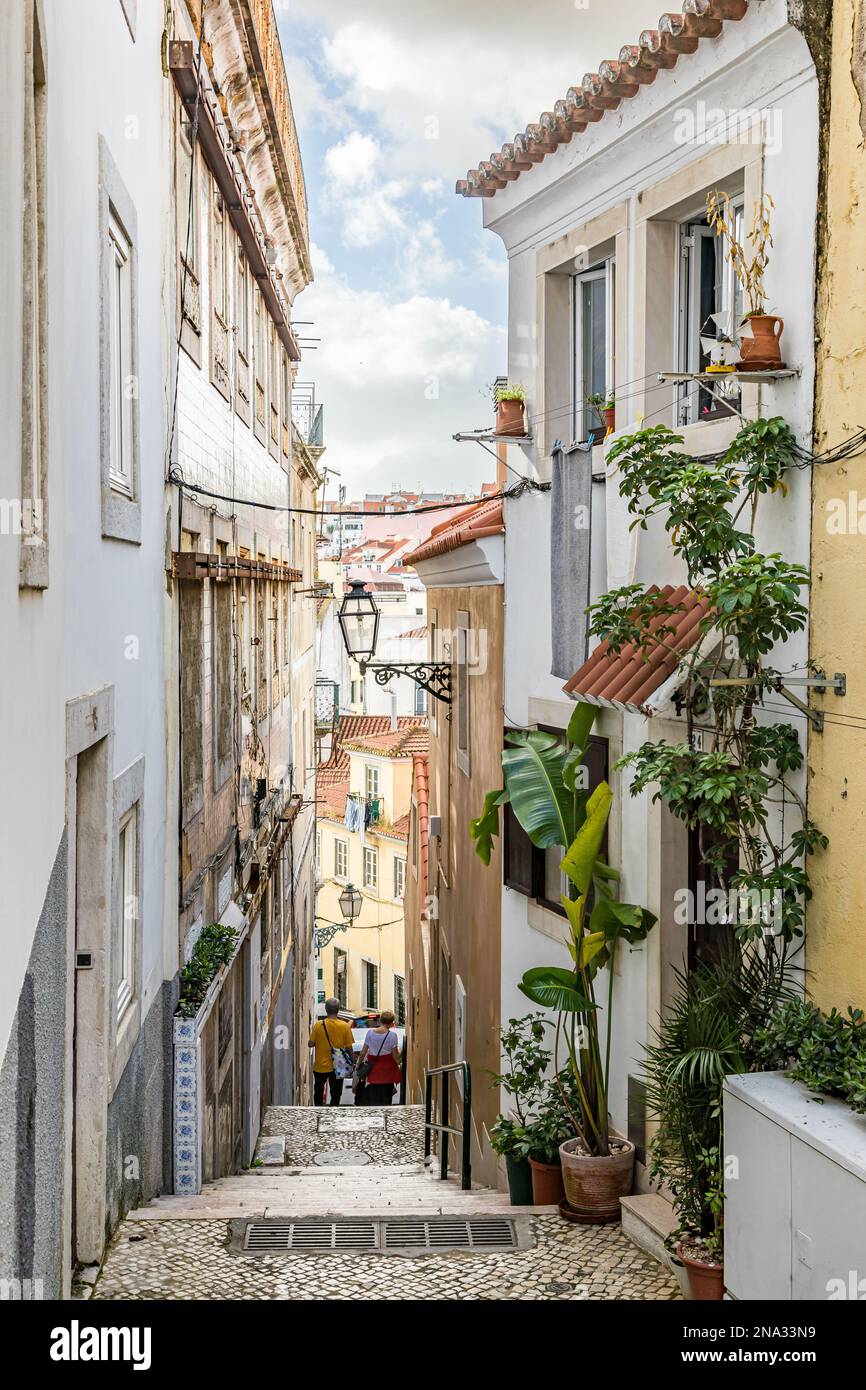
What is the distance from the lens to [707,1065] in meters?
6.50

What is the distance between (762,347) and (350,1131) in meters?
12.0

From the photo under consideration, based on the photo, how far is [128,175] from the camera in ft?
27.3

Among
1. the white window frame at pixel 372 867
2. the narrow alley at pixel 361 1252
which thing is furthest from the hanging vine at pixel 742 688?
the white window frame at pixel 372 867

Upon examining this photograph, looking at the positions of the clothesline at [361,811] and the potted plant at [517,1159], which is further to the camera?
the clothesline at [361,811]

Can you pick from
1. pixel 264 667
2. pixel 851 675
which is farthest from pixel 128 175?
pixel 264 667

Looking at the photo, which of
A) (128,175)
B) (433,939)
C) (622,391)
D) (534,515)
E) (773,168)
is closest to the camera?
(773,168)

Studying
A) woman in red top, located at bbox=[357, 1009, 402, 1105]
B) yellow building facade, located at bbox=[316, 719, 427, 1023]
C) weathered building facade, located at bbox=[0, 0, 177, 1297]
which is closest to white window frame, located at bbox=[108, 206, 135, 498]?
weathered building facade, located at bbox=[0, 0, 177, 1297]

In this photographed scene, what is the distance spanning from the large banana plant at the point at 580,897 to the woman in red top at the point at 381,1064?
9.12 m

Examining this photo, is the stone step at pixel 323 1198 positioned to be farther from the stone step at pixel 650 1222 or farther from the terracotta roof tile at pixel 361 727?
the terracotta roof tile at pixel 361 727

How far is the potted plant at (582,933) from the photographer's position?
28.0 ft

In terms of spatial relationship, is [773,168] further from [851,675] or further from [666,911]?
[666,911]

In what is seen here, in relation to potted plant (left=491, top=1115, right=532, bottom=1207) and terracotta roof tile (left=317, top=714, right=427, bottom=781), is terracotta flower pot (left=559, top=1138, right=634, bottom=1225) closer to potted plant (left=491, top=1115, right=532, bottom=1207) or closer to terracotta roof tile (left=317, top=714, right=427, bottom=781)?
potted plant (left=491, top=1115, right=532, bottom=1207)

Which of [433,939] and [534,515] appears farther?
[433,939]

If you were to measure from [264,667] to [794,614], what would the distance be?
1212 cm
